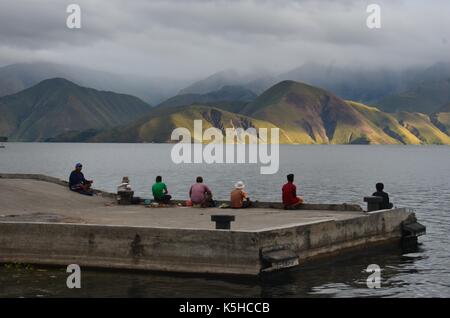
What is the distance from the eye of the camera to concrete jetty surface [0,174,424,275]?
2067 cm

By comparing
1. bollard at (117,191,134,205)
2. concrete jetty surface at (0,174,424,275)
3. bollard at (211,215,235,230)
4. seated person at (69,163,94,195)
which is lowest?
concrete jetty surface at (0,174,424,275)

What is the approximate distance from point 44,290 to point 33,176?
20452mm

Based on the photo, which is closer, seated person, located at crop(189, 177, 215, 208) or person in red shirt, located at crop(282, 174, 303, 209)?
person in red shirt, located at crop(282, 174, 303, 209)

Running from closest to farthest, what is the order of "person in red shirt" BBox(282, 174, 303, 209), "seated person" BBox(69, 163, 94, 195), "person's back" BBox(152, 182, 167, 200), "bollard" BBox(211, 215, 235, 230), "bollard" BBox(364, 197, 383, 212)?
"bollard" BBox(211, 215, 235, 230), "bollard" BBox(364, 197, 383, 212), "person in red shirt" BBox(282, 174, 303, 209), "person's back" BBox(152, 182, 167, 200), "seated person" BBox(69, 163, 94, 195)

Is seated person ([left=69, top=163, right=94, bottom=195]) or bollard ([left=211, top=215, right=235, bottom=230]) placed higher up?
seated person ([left=69, top=163, right=94, bottom=195])

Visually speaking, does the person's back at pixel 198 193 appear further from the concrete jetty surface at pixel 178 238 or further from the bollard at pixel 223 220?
the bollard at pixel 223 220

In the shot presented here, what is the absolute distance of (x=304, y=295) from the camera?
20094 millimetres

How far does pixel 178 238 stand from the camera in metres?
21.1

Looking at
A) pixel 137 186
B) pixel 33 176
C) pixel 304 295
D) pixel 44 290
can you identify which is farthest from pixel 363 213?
pixel 137 186

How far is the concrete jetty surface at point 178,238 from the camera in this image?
67.8 feet

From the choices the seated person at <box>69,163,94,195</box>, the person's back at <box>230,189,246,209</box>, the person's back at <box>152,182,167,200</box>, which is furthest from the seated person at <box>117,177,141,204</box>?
the person's back at <box>230,189,246,209</box>

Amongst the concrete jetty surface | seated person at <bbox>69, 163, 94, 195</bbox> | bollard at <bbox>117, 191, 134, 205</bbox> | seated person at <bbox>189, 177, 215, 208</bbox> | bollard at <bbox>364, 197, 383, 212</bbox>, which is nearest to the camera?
the concrete jetty surface

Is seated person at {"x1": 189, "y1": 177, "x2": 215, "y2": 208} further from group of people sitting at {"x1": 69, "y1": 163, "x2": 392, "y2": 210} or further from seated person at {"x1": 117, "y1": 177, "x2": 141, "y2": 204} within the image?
seated person at {"x1": 117, "y1": 177, "x2": 141, "y2": 204}

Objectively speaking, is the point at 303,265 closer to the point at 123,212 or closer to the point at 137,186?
the point at 123,212
